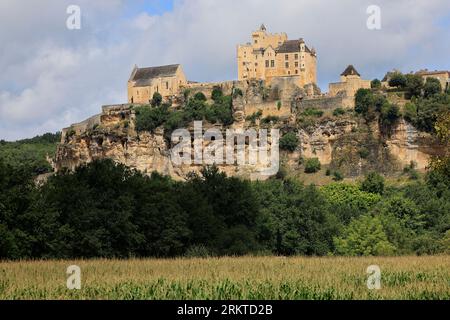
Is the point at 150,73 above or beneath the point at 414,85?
above

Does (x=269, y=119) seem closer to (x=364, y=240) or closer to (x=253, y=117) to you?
(x=253, y=117)

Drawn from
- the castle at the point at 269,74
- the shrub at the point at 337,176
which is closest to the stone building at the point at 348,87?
the castle at the point at 269,74

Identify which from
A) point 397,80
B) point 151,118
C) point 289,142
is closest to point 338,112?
point 289,142

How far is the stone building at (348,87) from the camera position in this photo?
10631 centimetres

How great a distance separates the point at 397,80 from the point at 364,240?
53352 mm

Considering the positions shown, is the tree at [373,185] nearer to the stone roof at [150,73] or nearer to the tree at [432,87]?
the tree at [432,87]

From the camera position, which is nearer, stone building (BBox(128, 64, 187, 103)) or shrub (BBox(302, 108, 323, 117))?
shrub (BBox(302, 108, 323, 117))

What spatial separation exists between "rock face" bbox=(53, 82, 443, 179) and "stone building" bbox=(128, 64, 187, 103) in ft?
12.3

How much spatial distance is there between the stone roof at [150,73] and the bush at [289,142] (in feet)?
61.3

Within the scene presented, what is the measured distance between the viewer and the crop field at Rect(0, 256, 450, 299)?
63.3ft

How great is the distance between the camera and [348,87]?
4205 inches


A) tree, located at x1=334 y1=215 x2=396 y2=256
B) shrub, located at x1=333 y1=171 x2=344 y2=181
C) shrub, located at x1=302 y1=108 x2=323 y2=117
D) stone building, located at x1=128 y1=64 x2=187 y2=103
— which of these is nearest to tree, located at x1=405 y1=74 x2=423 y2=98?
shrub, located at x1=302 y1=108 x2=323 y2=117

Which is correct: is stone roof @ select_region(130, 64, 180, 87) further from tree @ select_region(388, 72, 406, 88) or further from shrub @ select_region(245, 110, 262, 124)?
tree @ select_region(388, 72, 406, 88)
